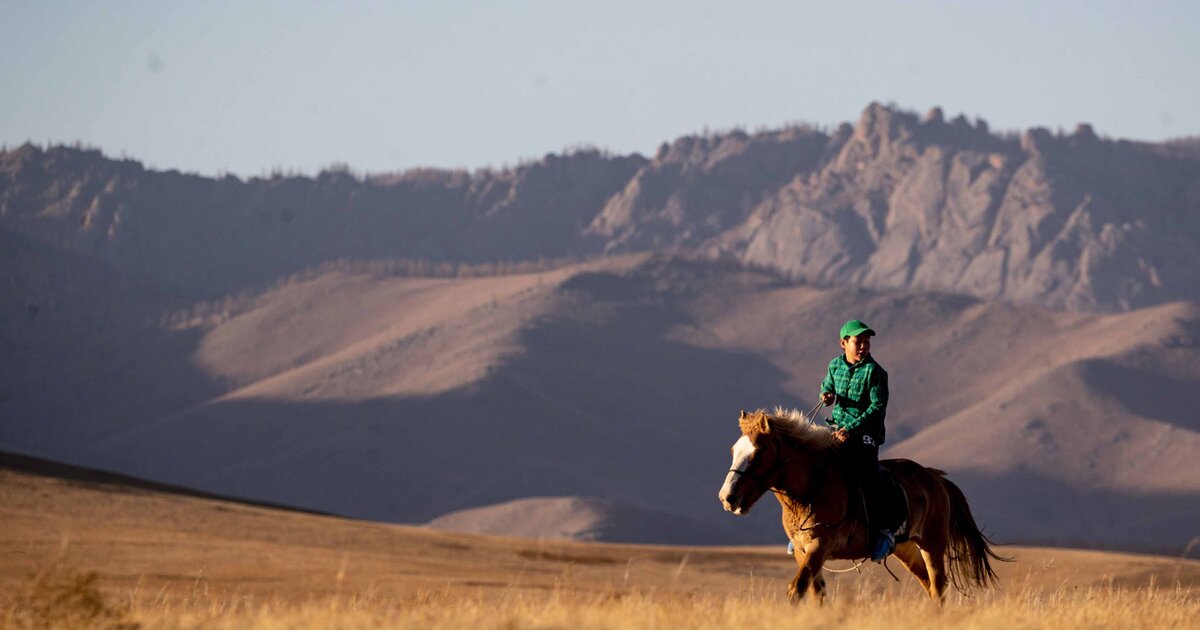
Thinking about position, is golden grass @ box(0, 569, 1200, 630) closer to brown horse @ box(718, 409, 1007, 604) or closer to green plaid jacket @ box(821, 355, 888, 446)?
brown horse @ box(718, 409, 1007, 604)

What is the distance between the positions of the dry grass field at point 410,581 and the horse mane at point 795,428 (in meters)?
1.30

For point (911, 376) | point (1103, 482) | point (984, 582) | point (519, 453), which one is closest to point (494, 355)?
point (519, 453)

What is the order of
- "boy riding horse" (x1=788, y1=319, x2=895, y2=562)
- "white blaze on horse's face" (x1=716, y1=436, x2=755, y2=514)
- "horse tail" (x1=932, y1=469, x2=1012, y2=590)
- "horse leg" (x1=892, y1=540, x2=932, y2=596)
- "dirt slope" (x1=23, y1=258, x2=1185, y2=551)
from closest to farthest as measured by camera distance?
"white blaze on horse's face" (x1=716, y1=436, x2=755, y2=514), "boy riding horse" (x1=788, y1=319, x2=895, y2=562), "horse leg" (x1=892, y1=540, x2=932, y2=596), "horse tail" (x1=932, y1=469, x2=1012, y2=590), "dirt slope" (x1=23, y1=258, x2=1185, y2=551)

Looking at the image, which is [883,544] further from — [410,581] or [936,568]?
[410,581]

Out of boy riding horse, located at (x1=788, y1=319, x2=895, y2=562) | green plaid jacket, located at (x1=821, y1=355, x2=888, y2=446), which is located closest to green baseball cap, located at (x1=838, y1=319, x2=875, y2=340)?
boy riding horse, located at (x1=788, y1=319, x2=895, y2=562)

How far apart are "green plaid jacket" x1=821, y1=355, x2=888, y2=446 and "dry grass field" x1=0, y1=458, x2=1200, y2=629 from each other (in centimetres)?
139

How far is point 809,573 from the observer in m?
13.7

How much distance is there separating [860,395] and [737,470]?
161 cm

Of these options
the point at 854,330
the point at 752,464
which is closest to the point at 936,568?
the point at 854,330

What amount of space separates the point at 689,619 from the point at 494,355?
169 metres

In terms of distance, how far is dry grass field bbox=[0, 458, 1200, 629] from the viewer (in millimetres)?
11938

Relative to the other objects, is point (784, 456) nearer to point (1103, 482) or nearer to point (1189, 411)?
point (1103, 482)

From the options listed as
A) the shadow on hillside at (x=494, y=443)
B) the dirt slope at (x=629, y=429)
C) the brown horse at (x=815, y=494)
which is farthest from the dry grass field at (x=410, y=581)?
the shadow on hillside at (x=494, y=443)

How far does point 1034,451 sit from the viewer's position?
165 m
